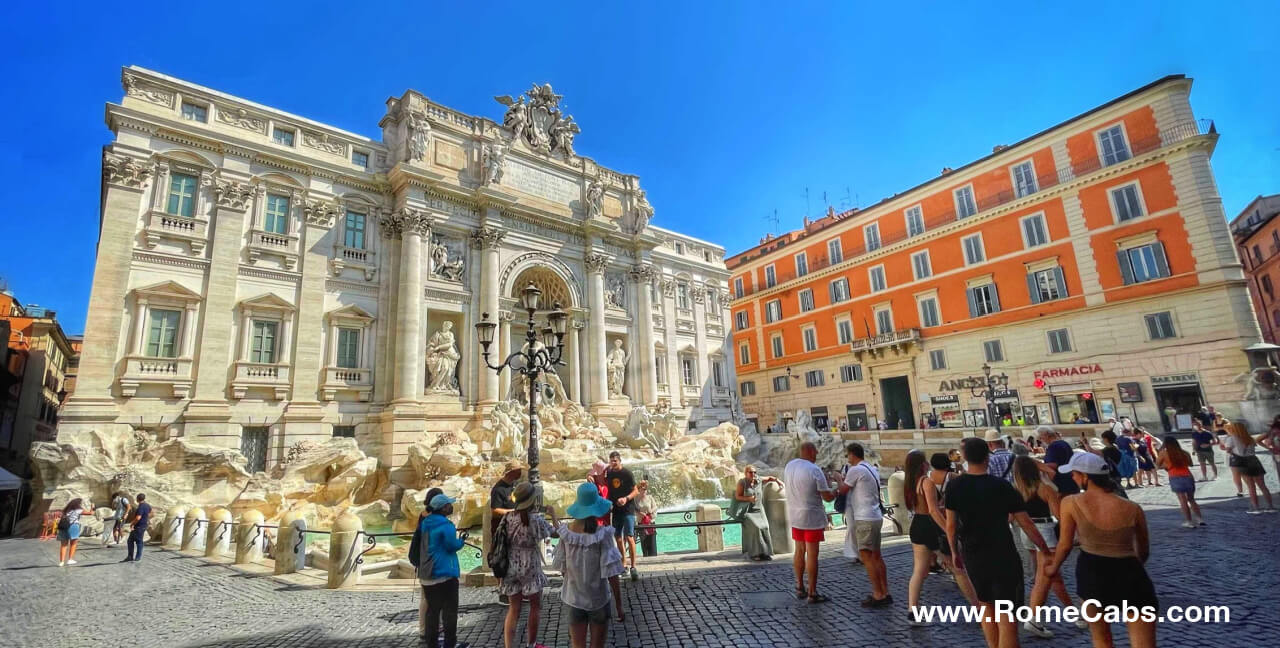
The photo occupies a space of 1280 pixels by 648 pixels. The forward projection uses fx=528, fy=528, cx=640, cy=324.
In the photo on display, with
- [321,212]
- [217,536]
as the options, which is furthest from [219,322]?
[217,536]

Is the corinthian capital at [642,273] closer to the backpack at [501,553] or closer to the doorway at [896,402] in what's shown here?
the doorway at [896,402]

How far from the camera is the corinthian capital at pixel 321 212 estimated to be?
1852 centimetres

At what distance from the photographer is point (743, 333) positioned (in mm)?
39250

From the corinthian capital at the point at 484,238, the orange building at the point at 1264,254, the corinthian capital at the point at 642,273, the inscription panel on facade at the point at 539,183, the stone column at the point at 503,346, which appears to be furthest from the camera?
the orange building at the point at 1264,254

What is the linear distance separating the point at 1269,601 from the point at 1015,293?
24.2 m

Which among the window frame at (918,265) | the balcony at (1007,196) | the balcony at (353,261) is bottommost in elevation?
the balcony at (353,261)

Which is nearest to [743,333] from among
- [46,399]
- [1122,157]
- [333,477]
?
[1122,157]

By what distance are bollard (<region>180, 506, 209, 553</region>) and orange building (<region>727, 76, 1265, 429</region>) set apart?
2425cm

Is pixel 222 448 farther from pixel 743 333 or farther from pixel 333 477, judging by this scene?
pixel 743 333

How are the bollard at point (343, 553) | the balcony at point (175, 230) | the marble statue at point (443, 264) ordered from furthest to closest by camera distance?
the marble statue at point (443, 264) < the balcony at point (175, 230) < the bollard at point (343, 553)

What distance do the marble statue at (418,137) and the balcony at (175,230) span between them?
7.06 meters

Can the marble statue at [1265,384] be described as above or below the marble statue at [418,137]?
below

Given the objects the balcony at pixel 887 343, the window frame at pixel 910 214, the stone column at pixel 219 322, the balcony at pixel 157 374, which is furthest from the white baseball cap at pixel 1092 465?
the window frame at pixel 910 214

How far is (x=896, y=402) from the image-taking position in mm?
29938
